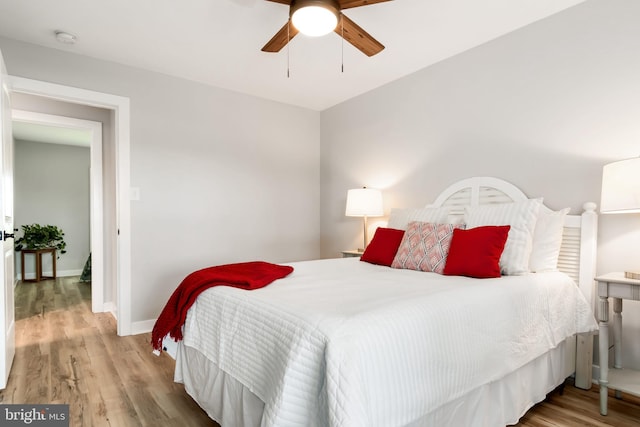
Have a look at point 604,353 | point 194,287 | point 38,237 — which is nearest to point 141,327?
point 194,287

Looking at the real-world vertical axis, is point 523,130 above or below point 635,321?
above

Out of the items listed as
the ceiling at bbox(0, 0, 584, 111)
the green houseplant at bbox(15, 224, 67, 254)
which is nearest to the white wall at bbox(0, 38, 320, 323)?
the ceiling at bbox(0, 0, 584, 111)

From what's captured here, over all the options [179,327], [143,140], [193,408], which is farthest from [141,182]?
[193,408]

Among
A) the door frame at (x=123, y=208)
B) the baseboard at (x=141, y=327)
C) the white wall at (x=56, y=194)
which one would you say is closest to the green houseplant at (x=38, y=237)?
the white wall at (x=56, y=194)

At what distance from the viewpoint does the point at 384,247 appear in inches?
111

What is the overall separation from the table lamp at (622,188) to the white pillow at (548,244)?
0.36 meters

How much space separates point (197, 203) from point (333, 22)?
2397 mm

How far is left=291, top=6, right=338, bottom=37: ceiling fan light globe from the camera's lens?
185 cm

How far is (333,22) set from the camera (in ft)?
6.31

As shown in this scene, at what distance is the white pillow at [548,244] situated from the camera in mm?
2338

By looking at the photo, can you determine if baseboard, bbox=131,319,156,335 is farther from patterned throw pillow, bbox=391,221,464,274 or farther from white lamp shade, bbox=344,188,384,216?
patterned throw pillow, bbox=391,221,464,274

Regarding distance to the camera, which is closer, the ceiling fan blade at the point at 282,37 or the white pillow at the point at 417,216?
the ceiling fan blade at the point at 282,37

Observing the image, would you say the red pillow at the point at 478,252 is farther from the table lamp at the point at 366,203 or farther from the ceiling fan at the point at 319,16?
the ceiling fan at the point at 319,16

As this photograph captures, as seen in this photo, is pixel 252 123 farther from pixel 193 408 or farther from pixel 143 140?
pixel 193 408
